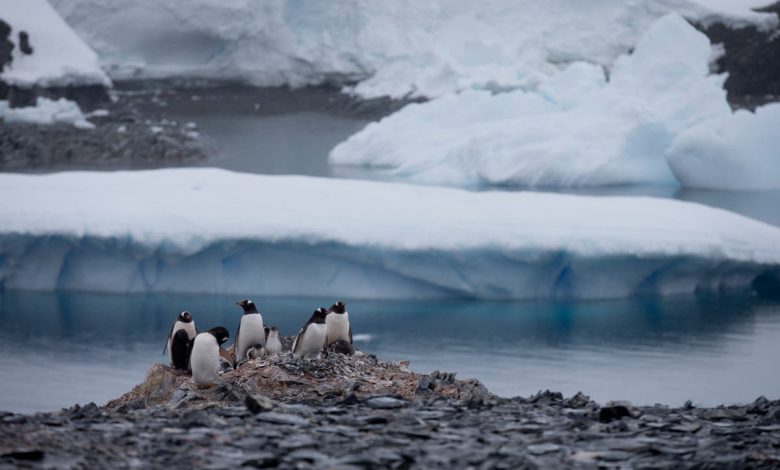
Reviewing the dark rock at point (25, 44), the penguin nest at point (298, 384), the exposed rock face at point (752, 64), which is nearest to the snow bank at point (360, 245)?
the penguin nest at point (298, 384)

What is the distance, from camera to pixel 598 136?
587 inches

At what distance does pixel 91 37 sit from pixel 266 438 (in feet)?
70.8

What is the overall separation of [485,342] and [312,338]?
126 inches

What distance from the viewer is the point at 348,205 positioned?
9523 millimetres

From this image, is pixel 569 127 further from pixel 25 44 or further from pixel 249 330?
pixel 249 330

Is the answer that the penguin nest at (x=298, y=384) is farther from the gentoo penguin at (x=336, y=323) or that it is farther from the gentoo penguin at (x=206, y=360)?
the gentoo penguin at (x=336, y=323)

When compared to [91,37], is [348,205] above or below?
below

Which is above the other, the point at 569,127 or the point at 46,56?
Answer: the point at 46,56

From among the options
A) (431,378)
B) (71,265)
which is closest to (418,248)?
(71,265)

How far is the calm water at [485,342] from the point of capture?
7.08m

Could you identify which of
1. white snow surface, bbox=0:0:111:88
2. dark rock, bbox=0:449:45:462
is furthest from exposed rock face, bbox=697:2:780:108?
dark rock, bbox=0:449:45:462

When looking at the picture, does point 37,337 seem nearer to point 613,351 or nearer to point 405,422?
point 613,351

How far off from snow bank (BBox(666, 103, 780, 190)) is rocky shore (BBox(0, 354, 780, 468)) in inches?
407

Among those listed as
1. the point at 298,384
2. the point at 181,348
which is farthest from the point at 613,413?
the point at 181,348
